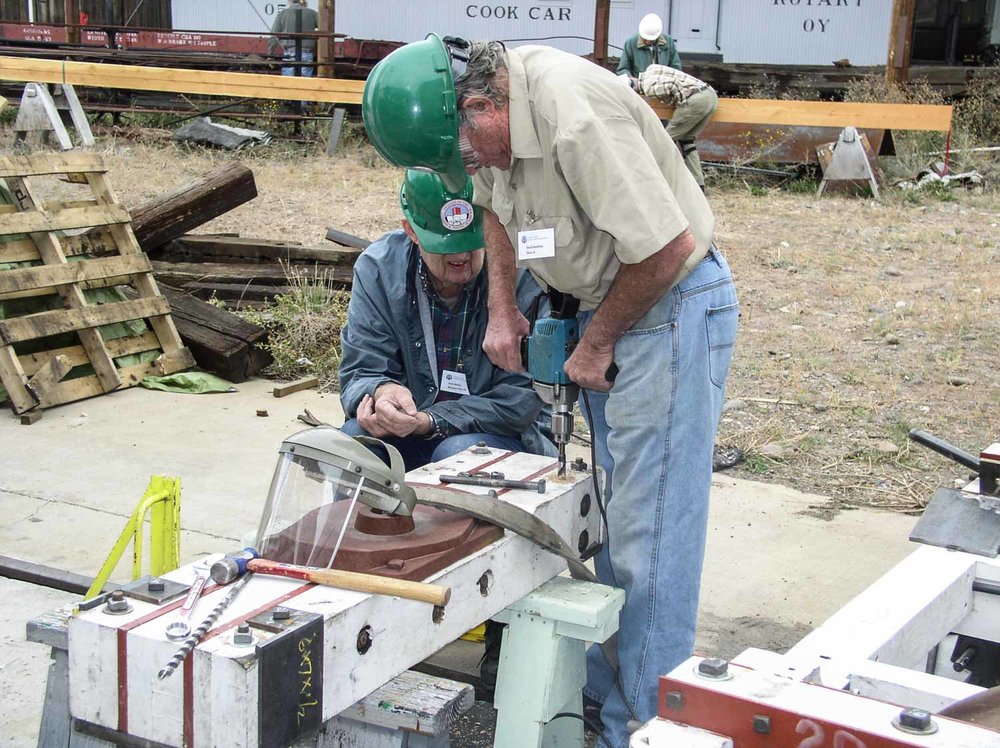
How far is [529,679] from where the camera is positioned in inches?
91.7

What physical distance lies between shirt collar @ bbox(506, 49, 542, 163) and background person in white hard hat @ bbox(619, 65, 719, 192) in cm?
738

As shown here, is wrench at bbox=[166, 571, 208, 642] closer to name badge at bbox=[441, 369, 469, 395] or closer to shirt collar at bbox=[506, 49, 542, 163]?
shirt collar at bbox=[506, 49, 542, 163]

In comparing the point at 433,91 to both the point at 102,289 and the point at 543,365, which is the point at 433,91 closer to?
the point at 543,365

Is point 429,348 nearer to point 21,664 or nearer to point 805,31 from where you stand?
point 21,664

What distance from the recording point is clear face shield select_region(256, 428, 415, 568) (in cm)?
206

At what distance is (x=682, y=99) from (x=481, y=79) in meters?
7.84

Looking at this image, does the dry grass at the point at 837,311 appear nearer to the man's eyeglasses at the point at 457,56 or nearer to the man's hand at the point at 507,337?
the man's hand at the point at 507,337

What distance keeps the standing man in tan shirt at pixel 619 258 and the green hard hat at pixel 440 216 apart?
0.76 ft

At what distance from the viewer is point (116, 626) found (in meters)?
1.75

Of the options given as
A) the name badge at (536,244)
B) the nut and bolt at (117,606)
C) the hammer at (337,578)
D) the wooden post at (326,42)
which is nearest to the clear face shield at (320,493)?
the hammer at (337,578)

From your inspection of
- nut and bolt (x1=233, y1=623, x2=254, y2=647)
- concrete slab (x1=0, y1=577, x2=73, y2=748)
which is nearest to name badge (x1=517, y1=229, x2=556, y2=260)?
nut and bolt (x1=233, y1=623, x2=254, y2=647)

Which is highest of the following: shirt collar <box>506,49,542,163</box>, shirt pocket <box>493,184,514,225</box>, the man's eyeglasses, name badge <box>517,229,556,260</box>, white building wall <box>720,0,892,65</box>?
white building wall <box>720,0,892,65</box>

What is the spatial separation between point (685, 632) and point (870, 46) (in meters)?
14.5

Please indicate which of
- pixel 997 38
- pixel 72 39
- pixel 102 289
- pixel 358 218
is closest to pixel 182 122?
pixel 72 39
